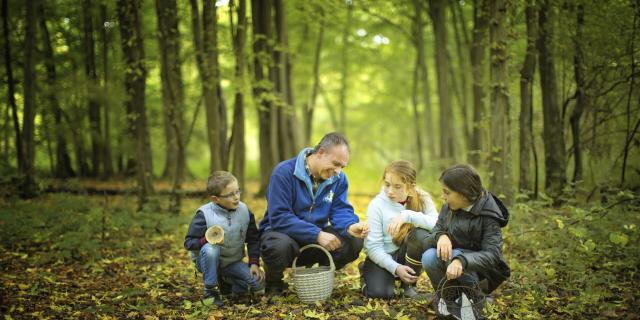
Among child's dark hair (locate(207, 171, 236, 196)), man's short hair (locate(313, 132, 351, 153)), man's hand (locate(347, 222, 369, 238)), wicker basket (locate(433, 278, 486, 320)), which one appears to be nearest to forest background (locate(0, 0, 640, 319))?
wicker basket (locate(433, 278, 486, 320))

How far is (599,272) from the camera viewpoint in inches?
177

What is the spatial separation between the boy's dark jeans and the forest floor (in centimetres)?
25

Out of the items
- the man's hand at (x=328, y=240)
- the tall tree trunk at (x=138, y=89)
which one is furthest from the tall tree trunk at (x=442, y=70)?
the man's hand at (x=328, y=240)

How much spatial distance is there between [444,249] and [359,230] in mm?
821

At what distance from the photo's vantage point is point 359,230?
416 centimetres

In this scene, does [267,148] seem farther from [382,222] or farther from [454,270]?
[454,270]

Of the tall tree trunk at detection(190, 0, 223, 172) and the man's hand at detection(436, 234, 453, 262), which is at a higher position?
the tall tree trunk at detection(190, 0, 223, 172)

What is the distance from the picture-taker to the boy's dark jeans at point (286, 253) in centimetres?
427

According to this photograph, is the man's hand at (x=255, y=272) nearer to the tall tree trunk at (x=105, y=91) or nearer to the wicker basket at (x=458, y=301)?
the wicker basket at (x=458, y=301)

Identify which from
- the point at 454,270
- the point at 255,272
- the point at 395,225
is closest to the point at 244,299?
the point at 255,272

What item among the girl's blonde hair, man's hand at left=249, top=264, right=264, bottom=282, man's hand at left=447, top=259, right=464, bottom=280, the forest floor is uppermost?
the girl's blonde hair

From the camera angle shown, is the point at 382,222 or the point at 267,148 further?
the point at 267,148

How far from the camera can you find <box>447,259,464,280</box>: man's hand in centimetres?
339

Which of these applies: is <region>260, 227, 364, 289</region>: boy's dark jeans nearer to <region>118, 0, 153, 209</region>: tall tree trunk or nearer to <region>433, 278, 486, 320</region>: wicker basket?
<region>433, 278, 486, 320</region>: wicker basket
